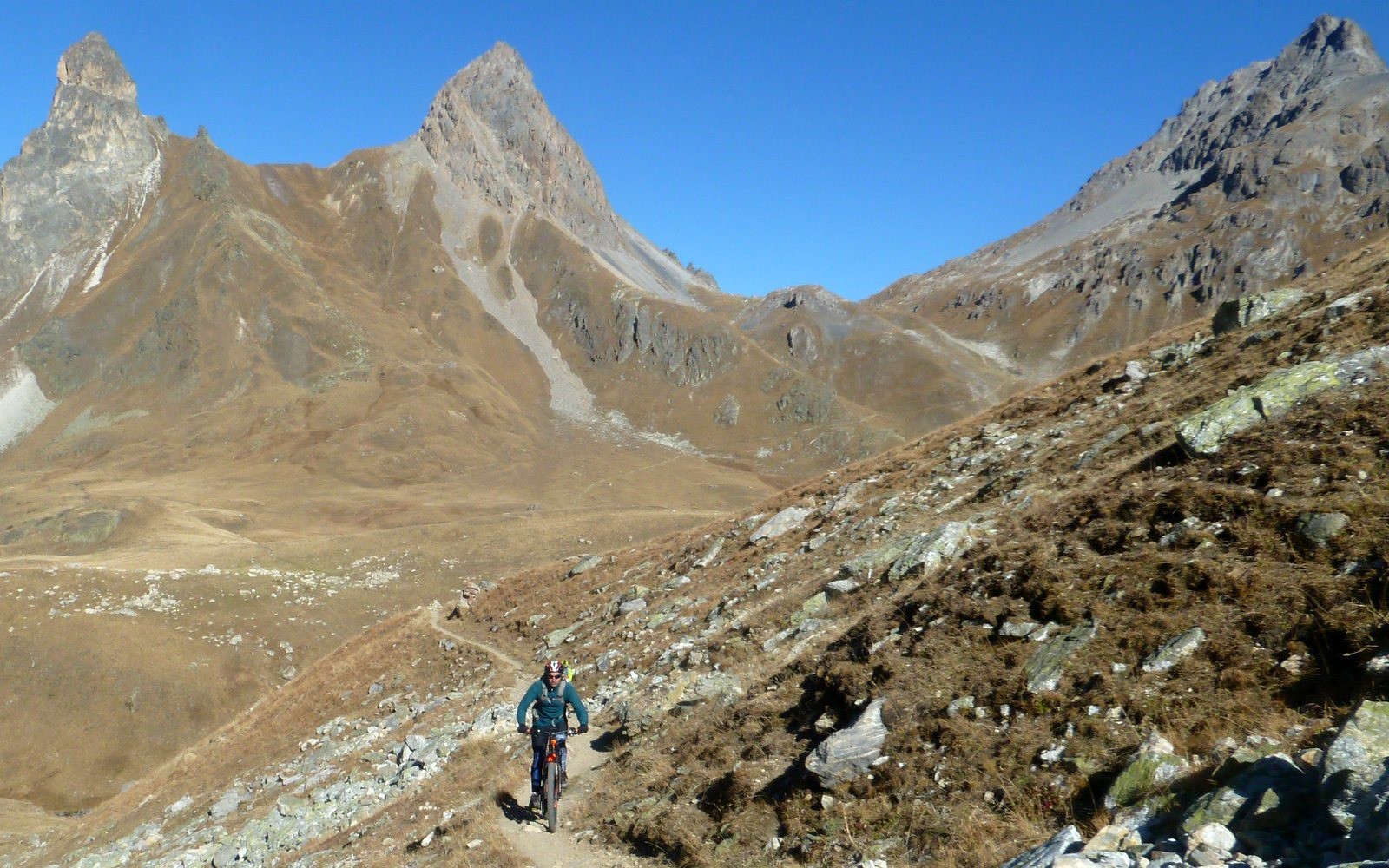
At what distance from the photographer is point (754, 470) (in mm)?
151000

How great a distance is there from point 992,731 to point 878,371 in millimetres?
195706

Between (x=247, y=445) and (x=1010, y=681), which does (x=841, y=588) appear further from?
(x=247, y=445)

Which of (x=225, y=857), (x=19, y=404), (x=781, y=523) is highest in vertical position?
(x=19, y=404)

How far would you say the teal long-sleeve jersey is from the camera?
43.9ft

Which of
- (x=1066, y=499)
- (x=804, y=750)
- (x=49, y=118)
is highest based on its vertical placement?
(x=49, y=118)

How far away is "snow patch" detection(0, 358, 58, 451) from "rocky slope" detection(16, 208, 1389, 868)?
165 meters

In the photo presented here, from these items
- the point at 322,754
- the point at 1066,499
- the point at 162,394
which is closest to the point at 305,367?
the point at 162,394

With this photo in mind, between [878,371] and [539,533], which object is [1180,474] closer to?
[539,533]

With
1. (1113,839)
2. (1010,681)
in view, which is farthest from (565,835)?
(1113,839)

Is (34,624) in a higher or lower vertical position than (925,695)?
lower

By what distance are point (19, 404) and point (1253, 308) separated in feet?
668

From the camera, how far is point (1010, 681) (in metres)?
10.0

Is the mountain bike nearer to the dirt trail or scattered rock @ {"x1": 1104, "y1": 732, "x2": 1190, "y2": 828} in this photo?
the dirt trail

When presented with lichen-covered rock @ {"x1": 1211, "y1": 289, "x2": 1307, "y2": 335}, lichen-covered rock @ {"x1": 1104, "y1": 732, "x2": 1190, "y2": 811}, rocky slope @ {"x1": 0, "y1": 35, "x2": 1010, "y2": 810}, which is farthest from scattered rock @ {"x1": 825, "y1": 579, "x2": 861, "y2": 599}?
rocky slope @ {"x1": 0, "y1": 35, "x2": 1010, "y2": 810}
